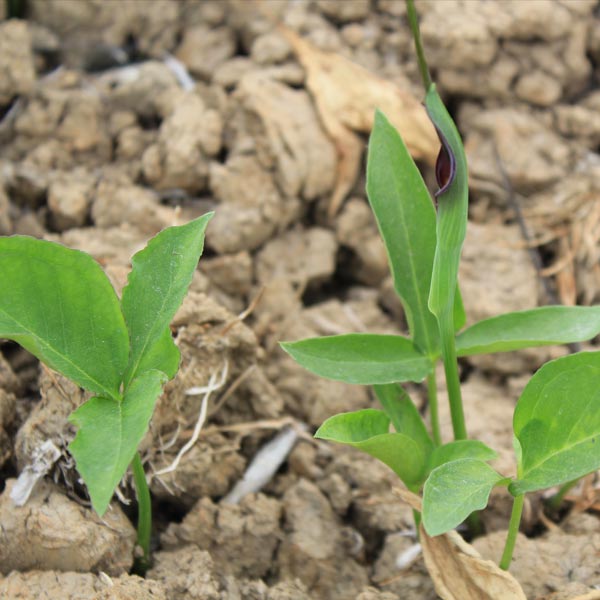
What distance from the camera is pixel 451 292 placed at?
1454 mm

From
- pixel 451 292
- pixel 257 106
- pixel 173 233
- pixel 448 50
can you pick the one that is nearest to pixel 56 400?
pixel 173 233

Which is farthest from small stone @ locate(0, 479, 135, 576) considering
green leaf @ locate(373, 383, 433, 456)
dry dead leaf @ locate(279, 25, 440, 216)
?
dry dead leaf @ locate(279, 25, 440, 216)

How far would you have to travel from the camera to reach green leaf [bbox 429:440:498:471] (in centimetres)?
146

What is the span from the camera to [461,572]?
154 centimetres

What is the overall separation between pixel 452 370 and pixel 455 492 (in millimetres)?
293

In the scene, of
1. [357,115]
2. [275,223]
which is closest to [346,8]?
[357,115]

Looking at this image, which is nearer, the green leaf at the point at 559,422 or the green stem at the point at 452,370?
the green leaf at the point at 559,422

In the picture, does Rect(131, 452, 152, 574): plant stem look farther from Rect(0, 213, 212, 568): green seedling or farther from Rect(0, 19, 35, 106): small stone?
Rect(0, 19, 35, 106): small stone

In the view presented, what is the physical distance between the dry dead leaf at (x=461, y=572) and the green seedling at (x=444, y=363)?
0.17ft

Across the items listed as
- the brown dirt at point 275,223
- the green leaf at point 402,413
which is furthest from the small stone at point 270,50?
the green leaf at point 402,413

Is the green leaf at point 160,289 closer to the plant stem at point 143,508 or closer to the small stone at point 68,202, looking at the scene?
the plant stem at point 143,508

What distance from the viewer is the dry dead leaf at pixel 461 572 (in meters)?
1.46

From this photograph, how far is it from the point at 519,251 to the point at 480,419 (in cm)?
64

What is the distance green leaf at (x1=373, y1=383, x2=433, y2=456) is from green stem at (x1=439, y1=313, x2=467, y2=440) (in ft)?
0.24
